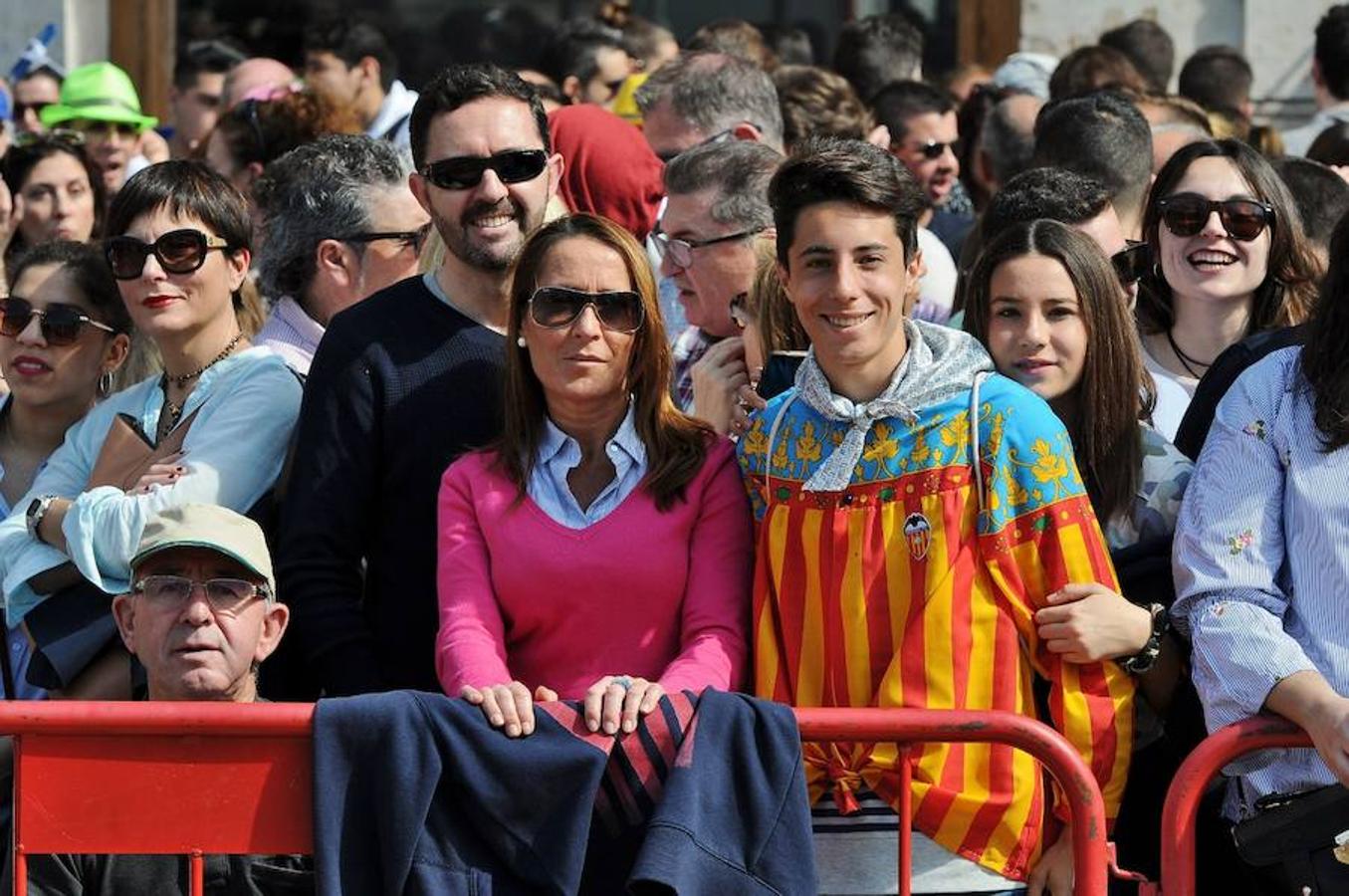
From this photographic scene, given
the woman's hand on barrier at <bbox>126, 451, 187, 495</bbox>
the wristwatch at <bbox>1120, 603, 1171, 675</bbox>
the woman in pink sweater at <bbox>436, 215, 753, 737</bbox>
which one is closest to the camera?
the wristwatch at <bbox>1120, 603, 1171, 675</bbox>

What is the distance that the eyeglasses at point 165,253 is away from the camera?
17.5 feet

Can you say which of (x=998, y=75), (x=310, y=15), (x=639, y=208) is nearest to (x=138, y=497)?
(x=639, y=208)

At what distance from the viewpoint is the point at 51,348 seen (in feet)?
18.7

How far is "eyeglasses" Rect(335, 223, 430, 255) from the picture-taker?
5.85 m

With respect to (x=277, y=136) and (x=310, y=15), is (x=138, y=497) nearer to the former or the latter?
(x=277, y=136)

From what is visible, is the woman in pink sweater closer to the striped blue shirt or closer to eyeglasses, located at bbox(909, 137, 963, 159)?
the striped blue shirt

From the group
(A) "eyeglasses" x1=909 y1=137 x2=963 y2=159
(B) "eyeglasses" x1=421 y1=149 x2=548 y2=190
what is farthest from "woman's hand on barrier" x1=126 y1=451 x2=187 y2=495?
(A) "eyeglasses" x1=909 y1=137 x2=963 y2=159

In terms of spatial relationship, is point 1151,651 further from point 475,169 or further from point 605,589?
point 475,169

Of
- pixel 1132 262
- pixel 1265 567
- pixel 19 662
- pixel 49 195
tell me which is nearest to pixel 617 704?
pixel 1265 567

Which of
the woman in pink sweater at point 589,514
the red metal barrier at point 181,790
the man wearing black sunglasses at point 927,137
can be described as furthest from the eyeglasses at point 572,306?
the man wearing black sunglasses at point 927,137

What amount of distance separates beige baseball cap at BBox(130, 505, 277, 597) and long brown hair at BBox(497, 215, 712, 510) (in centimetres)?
51

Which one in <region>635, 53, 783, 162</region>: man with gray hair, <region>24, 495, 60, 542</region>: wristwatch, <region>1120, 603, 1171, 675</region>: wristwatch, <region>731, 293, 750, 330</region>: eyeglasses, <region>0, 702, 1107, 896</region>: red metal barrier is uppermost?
<region>635, 53, 783, 162</region>: man with gray hair

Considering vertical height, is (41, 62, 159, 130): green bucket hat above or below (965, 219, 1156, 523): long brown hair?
above

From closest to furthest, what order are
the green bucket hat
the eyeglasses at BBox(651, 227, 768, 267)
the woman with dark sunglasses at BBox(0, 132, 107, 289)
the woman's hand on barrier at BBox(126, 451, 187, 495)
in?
the woman's hand on barrier at BBox(126, 451, 187, 495), the eyeglasses at BBox(651, 227, 768, 267), the woman with dark sunglasses at BBox(0, 132, 107, 289), the green bucket hat
